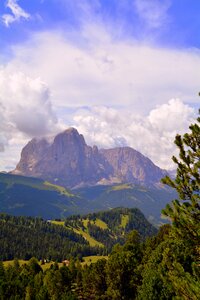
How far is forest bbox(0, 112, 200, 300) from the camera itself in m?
29.2

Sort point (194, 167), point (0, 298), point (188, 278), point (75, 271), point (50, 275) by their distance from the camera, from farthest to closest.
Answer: point (75, 271) < point (50, 275) < point (0, 298) < point (194, 167) < point (188, 278)

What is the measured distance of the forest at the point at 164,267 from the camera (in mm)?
29250

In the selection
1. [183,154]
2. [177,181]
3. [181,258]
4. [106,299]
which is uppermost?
[183,154]

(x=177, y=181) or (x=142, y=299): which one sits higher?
(x=177, y=181)

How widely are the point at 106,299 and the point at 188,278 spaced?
79628 millimetres

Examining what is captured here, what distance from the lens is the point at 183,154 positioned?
30188 mm

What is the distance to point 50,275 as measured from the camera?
107000 mm

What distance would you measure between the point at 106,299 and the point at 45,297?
20.8 meters

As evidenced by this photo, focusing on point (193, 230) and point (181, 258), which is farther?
point (181, 258)

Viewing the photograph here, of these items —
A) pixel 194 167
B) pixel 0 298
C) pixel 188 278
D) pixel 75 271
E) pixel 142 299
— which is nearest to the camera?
pixel 188 278

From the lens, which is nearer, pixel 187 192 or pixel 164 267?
pixel 187 192

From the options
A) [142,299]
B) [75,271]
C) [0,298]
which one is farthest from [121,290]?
[75,271]

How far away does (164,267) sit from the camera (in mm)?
56594

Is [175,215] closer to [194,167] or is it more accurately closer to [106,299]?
[194,167]
